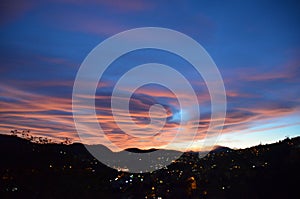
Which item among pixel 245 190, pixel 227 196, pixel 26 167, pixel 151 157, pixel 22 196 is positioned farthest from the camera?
pixel 151 157

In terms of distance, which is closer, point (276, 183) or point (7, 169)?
point (7, 169)

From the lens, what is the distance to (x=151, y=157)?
152 meters

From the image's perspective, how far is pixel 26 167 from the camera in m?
20.7

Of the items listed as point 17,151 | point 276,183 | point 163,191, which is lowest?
point 163,191

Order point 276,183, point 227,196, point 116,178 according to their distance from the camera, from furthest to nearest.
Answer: point 116,178, point 227,196, point 276,183

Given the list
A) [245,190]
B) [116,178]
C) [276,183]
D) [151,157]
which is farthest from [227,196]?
[151,157]

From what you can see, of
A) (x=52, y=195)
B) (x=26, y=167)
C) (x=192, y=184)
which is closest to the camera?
(x=52, y=195)

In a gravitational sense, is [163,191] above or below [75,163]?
below

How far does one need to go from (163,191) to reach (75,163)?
22.7 m

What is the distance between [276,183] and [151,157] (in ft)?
425

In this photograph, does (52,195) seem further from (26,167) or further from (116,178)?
(116,178)

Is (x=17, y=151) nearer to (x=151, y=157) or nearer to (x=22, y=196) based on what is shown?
(x=22, y=196)

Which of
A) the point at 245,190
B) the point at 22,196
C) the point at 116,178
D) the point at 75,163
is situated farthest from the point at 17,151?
the point at 116,178

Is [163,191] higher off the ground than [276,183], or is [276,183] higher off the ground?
[276,183]
